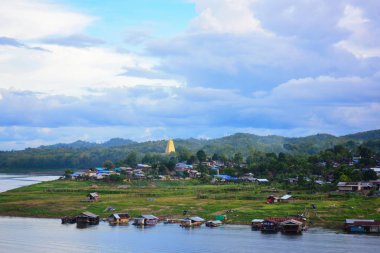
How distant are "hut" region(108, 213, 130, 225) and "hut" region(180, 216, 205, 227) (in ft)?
30.0

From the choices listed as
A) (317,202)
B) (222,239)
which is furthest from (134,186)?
(222,239)

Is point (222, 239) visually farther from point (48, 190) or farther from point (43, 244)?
point (48, 190)

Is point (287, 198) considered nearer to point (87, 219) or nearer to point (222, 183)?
point (87, 219)

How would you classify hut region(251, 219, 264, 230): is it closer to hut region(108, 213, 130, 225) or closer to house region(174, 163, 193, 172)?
hut region(108, 213, 130, 225)

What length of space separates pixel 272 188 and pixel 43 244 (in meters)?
56.1

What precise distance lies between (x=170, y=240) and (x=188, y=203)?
25.7 m

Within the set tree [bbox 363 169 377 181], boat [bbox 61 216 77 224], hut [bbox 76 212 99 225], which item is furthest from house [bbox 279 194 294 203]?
boat [bbox 61 216 77 224]

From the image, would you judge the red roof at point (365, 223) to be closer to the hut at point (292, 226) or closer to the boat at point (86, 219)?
the hut at point (292, 226)

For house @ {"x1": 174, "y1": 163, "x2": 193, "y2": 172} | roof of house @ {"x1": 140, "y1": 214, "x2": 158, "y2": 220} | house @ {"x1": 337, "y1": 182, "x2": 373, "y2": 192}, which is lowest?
roof of house @ {"x1": 140, "y1": 214, "x2": 158, "y2": 220}

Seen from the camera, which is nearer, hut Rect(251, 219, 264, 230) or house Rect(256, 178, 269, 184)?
hut Rect(251, 219, 264, 230)

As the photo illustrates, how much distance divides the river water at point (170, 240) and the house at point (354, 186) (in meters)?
27.6

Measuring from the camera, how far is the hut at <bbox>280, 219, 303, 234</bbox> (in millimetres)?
72188

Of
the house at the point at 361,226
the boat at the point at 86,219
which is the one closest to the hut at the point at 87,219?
the boat at the point at 86,219

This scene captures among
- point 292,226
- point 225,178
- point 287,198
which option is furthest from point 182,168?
point 292,226
